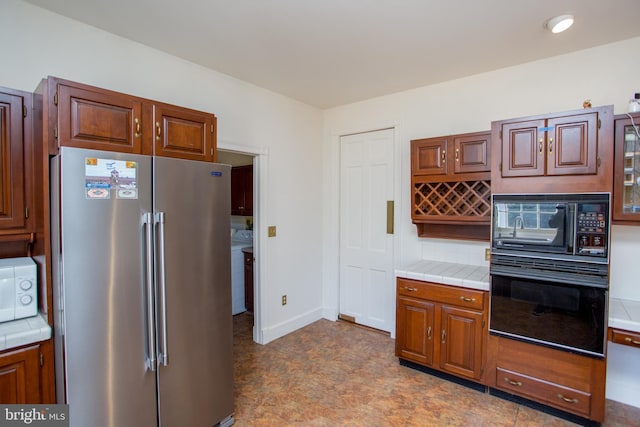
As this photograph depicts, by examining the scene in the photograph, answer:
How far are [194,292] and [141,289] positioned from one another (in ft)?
1.02

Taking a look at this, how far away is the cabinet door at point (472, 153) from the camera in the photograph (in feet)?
8.79

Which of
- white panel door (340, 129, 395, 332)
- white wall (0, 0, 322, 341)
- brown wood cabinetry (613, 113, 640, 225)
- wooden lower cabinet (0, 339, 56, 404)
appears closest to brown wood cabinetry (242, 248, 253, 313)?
white wall (0, 0, 322, 341)

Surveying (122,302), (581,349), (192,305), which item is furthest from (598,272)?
(122,302)

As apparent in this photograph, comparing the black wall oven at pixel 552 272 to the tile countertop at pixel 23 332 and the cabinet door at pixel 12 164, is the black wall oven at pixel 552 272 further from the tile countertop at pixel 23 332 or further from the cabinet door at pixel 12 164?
the cabinet door at pixel 12 164

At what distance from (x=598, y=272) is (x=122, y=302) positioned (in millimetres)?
2889

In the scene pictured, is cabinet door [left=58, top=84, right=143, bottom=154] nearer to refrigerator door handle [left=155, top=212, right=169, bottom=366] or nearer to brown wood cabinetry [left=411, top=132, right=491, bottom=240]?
refrigerator door handle [left=155, top=212, right=169, bottom=366]

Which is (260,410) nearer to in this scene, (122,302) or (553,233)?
(122,302)

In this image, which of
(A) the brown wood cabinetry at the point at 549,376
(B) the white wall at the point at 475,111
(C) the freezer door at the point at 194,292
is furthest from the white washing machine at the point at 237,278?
(A) the brown wood cabinetry at the point at 549,376

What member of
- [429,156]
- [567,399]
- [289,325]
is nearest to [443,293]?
[567,399]

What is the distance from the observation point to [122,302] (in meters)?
1.68

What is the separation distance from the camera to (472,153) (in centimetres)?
275

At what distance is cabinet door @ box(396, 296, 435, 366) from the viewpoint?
2.77m

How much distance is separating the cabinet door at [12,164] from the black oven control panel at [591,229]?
→ 3.43 m

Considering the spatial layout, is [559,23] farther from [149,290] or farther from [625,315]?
[149,290]
